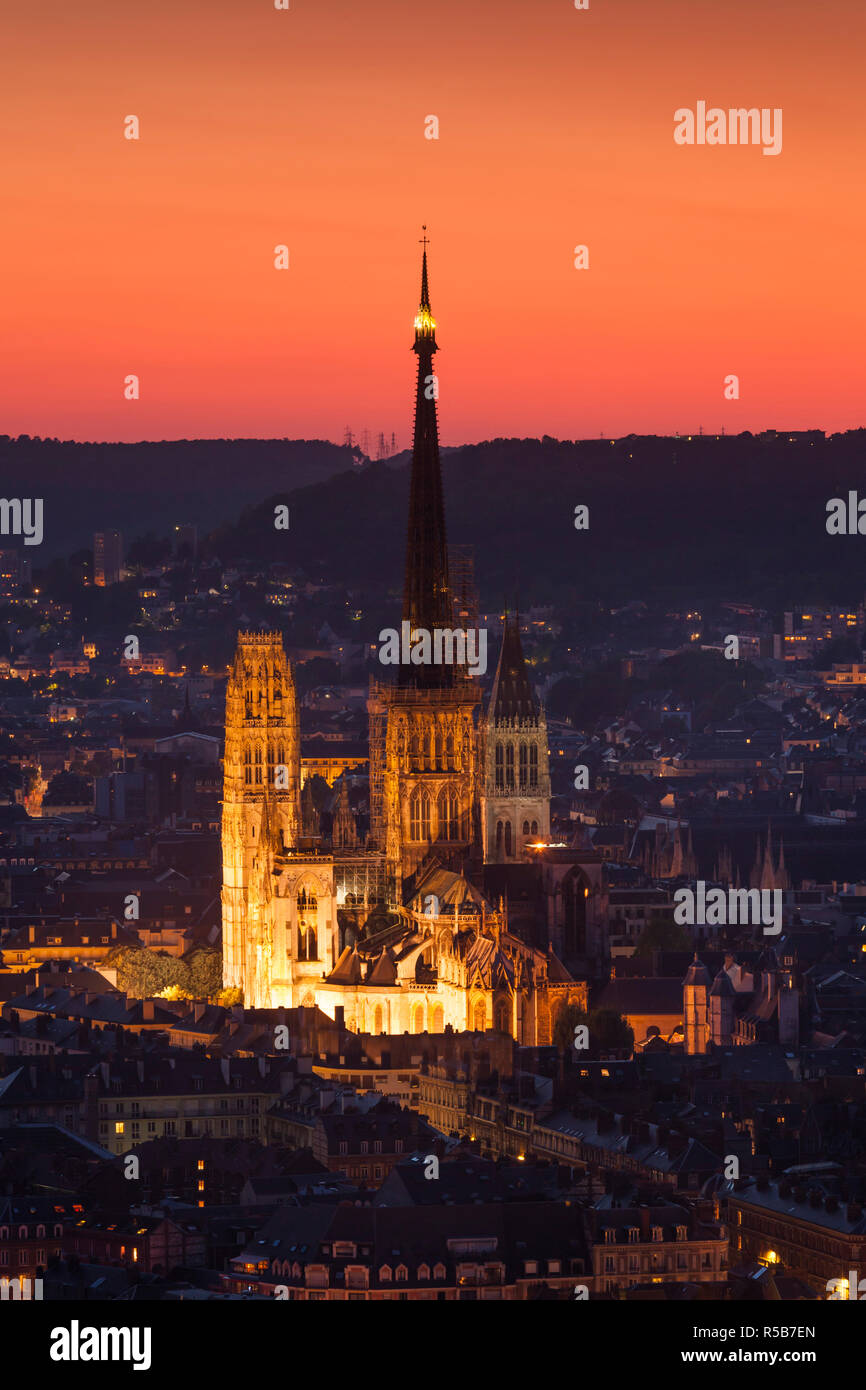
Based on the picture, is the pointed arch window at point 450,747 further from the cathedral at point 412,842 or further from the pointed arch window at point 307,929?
the pointed arch window at point 307,929

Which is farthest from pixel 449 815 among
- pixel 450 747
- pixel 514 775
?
pixel 514 775

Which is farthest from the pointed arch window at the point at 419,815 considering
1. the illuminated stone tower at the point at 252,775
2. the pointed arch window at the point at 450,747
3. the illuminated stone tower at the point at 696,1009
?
the illuminated stone tower at the point at 696,1009

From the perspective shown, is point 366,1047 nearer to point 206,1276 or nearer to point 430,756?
point 430,756

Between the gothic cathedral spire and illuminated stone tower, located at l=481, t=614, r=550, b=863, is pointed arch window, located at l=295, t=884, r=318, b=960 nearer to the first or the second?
illuminated stone tower, located at l=481, t=614, r=550, b=863

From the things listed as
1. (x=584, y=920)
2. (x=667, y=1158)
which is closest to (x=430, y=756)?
(x=584, y=920)

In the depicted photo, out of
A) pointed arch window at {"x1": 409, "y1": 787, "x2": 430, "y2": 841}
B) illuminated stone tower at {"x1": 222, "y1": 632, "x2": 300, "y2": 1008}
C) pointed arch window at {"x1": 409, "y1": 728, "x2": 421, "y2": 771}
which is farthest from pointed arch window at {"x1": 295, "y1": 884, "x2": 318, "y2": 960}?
pointed arch window at {"x1": 409, "y1": 728, "x2": 421, "y2": 771}

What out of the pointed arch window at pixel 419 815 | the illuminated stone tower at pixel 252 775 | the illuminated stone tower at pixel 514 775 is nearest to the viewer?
the illuminated stone tower at pixel 252 775
